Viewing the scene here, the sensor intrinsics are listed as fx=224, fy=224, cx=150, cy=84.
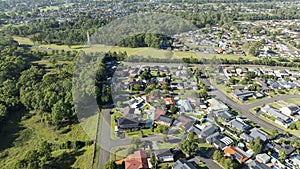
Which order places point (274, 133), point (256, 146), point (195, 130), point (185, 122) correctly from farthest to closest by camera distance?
point (185, 122), point (195, 130), point (274, 133), point (256, 146)

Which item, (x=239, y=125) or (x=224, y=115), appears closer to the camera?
(x=239, y=125)

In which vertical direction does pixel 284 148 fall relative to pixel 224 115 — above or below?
below

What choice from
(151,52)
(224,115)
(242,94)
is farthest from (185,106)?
(151,52)

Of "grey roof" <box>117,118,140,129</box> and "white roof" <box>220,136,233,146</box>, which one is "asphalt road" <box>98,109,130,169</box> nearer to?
"grey roof" <box>117,118,140,129</box>

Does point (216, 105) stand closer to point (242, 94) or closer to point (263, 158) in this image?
point (242, 94)

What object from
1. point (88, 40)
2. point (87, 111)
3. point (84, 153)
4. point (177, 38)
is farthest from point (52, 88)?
point (177, 38)

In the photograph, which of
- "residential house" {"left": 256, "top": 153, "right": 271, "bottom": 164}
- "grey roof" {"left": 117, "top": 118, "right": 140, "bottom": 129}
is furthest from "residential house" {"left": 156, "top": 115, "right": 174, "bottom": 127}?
"residential house" {"left": 256, "top": 153, "right": 271, "bottom": 164}

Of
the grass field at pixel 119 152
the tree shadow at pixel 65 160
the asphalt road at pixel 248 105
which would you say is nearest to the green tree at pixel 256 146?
the asphalt road at pixel 248 105

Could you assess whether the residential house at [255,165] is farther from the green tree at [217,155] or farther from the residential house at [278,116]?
the residential house at [278,116]
